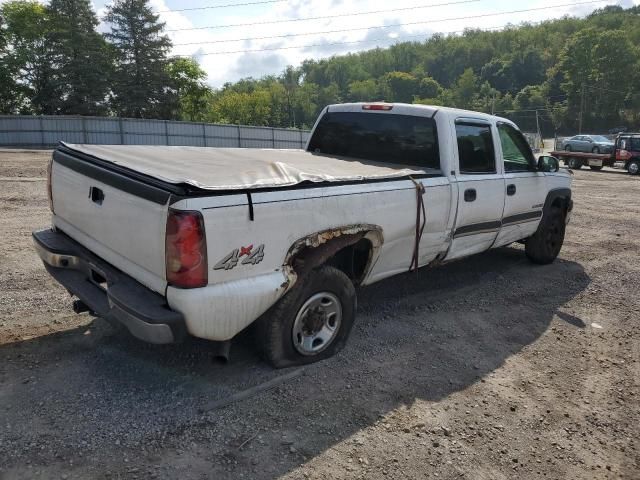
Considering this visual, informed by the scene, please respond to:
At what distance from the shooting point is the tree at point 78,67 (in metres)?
45.4

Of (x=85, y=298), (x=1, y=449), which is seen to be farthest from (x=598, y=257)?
(x=1, y=449)

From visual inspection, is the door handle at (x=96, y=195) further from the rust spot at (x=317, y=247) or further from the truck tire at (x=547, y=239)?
the truck tire at (x=547, y=239)

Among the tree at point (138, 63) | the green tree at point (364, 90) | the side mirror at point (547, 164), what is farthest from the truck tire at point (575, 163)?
the green tree at point (364, 90)

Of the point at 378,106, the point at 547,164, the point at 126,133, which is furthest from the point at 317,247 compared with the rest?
the point at 126,133

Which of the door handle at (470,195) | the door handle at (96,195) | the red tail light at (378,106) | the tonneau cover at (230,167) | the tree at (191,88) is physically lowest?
the door handle at (470,195)

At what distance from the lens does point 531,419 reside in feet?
11.0

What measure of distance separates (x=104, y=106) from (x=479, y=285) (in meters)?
48.6

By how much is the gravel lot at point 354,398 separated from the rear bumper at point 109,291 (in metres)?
0.55

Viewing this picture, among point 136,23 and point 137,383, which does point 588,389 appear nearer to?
point 137,383

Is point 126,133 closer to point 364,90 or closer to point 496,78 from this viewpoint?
point 364,90

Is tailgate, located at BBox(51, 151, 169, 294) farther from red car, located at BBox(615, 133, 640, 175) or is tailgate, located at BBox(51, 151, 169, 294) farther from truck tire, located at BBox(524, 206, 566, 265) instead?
red car, located at BBox(615, 133, 640, 175)

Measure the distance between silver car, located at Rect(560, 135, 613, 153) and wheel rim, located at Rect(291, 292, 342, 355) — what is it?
93.5ft

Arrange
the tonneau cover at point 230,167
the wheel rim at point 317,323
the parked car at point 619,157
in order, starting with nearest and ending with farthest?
the tonneau cover at point 230,167 → the wheel rim at point 317,323 → the parked car at point 619,157

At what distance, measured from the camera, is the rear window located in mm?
4816
